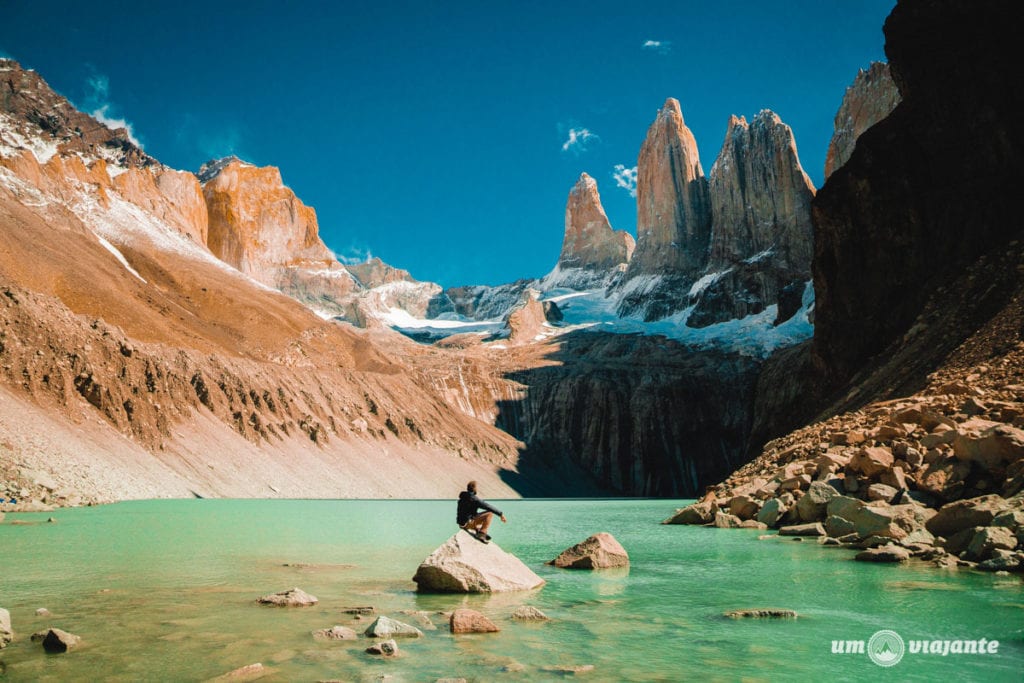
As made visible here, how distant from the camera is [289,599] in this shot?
39.4 feet

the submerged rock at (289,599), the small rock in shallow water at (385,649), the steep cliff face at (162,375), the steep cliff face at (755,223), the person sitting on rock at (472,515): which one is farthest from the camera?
the steep cliff face at (755,223)

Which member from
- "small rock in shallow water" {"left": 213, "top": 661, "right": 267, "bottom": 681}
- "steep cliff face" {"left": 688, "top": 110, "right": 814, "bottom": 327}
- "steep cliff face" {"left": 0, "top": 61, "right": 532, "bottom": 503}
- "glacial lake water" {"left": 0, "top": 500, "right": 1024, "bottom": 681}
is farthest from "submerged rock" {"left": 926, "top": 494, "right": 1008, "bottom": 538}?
"steep cliff face" {"left": 688, "top": 110, "right": 814, "bottom": 327}

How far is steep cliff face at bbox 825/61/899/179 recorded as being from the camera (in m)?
127

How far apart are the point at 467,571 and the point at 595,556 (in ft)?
15.5

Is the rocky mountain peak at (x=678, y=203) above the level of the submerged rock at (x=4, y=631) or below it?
above

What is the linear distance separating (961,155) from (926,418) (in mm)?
35875

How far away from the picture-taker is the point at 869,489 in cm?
2189

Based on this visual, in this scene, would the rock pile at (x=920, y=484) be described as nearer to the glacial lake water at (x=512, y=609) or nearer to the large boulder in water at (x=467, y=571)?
the glacial lake water at (x=512, y=609)

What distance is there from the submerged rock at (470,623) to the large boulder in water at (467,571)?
9.77ft

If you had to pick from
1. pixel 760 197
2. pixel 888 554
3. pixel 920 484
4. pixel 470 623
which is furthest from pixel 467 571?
pixel 760 197

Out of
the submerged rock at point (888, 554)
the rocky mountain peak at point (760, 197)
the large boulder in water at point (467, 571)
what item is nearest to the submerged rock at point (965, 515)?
the submerged rock at point (888, 554)

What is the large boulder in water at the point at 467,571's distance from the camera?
43.4 feet

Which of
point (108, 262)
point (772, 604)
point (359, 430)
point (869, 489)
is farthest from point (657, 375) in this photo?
point (772, 604)

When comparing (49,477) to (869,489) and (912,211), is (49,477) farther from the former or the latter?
(912,211)
